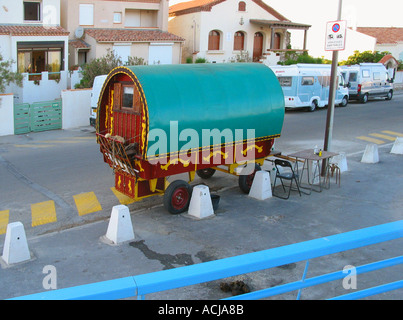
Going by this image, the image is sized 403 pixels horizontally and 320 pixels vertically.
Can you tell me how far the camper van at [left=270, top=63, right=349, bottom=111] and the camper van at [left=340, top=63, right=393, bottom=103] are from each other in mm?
3429

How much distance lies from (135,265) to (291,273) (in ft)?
8.85

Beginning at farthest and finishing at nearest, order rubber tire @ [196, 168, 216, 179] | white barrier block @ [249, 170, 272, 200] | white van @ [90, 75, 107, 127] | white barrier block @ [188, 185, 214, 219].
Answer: white van @ [90, 75, 107, 127], rubber tire @ [196, 168, 216, 179], white barrier block @ [249, 170, 272, 200], white barrier block @ [188, 185, 214, 219]

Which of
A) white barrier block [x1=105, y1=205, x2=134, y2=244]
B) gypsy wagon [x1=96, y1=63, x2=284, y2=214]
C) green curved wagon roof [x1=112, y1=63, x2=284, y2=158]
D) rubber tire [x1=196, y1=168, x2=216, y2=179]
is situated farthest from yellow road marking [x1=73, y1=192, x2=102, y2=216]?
rubber tire [x1=196, y1=168, x2=216, y2=179]

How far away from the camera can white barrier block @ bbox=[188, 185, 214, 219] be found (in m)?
10.8

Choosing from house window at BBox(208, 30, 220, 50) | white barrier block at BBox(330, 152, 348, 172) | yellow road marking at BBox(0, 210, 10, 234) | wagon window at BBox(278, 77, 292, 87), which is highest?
house window at BBox(208, 30, 220, 50)

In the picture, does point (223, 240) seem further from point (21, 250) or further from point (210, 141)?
point (21, 250)

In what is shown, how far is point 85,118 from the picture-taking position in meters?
23.2

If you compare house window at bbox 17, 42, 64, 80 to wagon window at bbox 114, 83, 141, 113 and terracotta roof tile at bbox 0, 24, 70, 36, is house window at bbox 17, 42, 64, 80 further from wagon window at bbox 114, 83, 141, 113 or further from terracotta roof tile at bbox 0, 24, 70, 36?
wagon window at bbox 114, 83, 141, 113

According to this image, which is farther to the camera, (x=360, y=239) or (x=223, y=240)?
(x=223, y=240)

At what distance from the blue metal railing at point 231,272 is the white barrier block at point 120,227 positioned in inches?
250

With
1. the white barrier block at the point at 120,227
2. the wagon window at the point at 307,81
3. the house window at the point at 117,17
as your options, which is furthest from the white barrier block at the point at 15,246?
the house window at the point at 117,17

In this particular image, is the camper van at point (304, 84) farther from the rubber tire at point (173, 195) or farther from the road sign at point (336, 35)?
the rubber tire at point (173, 195)

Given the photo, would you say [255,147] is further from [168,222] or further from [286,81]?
[286,81]

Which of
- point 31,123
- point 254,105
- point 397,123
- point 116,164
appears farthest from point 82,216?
point 397,123
